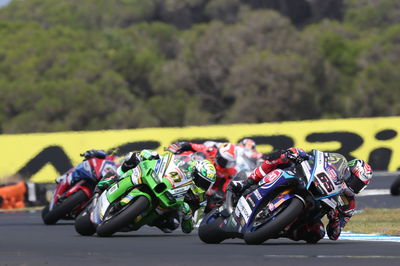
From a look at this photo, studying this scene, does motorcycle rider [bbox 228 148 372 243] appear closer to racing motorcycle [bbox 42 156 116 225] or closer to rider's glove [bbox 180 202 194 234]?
rider's glove [bbox 180 202 194 234]

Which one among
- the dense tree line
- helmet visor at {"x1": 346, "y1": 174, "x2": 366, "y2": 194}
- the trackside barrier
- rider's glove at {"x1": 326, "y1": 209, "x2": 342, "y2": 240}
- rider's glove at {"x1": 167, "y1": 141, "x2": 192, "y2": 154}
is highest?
helmet visor at {"x1": 346, "y1": 174, "x2": 366, "y2": 194}

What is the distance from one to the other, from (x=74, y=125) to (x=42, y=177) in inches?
944

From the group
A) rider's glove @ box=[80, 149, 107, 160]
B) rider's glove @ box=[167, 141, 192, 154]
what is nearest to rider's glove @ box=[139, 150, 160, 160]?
rider's glove @ box=[80, 149, 107, 160]

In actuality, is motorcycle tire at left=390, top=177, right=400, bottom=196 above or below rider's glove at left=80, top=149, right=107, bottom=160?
below

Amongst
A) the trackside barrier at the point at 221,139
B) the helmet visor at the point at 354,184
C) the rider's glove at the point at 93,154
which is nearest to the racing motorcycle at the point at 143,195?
the helmet visor at the point at 354,184

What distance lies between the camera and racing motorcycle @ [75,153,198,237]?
11.9 m

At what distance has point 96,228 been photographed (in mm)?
12406

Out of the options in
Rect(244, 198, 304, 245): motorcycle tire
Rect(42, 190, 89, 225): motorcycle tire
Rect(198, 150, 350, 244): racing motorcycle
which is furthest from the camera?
Rect(42, 190, 89, 225): motorcycle tire

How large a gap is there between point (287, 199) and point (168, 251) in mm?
1302

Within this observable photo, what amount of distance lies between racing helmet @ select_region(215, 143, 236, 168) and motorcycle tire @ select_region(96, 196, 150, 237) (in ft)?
17.0

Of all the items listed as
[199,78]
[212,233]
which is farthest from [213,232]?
[199,78]

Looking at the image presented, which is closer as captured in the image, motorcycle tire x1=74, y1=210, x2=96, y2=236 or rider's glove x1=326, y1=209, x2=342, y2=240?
rider's glove x1=326, y1=209, x2=342, y2=240

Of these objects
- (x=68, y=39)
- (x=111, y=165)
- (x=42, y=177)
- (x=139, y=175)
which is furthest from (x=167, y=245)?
(x=68, y=39)

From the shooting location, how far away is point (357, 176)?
434 inches
